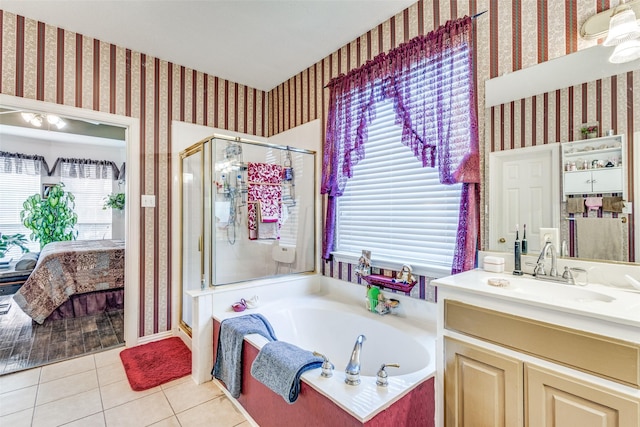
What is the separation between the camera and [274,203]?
2.84 meters

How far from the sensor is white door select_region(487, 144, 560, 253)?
158cm

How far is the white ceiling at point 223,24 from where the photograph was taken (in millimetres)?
2195

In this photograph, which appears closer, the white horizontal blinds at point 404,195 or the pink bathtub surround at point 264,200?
the white horizontal blinds at point 404,195

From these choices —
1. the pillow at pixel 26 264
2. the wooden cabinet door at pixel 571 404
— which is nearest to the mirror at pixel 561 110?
the wooden cabinet door at pixel 571 404

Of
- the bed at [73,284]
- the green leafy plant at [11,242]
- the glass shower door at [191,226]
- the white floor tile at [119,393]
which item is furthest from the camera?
the green leafy plant at [11,242]

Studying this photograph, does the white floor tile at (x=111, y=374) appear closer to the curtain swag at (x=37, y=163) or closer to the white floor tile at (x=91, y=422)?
the white floor tile at (x=91, y=422)

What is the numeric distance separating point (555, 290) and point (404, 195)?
1.11 meters

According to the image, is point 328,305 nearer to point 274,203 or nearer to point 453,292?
point 274,203

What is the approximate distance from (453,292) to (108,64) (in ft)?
10.8

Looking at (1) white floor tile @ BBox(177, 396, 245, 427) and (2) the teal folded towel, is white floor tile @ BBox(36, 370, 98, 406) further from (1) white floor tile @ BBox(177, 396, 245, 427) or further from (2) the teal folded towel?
(2) the teal folded towel

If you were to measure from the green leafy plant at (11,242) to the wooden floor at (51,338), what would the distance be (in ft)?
5.28

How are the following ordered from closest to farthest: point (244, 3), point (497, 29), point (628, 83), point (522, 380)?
point (522, 380) → point (628, 83) → point (497, 29) → point (244, 3)

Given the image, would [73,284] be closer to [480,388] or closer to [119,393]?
[119,393]

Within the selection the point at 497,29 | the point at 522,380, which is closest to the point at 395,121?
the point at 497,29
